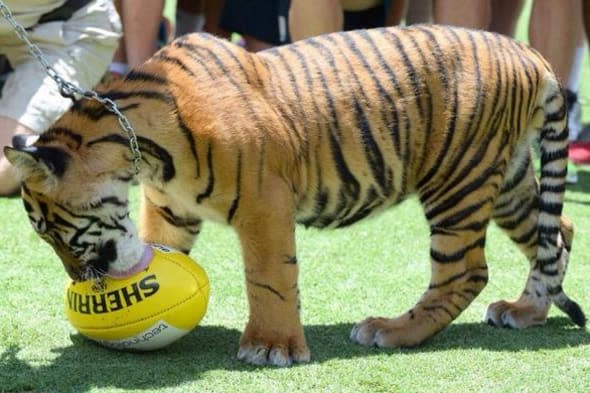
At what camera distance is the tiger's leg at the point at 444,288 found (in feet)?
12.3

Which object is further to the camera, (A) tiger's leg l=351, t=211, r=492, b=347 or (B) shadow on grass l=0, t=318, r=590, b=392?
(A) tiger's leg l=351, t=211, r=492, b=347

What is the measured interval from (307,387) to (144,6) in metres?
3.85

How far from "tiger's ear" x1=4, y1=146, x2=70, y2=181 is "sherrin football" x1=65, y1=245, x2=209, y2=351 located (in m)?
0.42

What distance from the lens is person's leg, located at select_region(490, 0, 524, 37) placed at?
745cm

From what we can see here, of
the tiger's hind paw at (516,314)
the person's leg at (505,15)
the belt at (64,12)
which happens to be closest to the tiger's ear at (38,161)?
the tiger's hind paw at (516,314)

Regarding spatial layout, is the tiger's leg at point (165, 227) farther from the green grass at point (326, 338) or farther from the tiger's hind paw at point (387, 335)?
the tiger's hind paw at point (387, 335)

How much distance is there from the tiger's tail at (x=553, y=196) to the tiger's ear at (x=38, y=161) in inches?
65.4

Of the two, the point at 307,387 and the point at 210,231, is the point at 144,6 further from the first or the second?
the point at 307,387

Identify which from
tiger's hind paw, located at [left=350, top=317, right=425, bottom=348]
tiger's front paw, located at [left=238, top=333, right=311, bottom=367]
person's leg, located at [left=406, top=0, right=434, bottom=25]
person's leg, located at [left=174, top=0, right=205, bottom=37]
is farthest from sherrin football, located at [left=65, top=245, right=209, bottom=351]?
person's leg, located at [left=174, top=0, right=205, bottom=37]

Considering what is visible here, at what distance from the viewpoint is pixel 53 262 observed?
4.55m

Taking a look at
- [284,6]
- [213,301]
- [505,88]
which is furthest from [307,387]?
[284,6]

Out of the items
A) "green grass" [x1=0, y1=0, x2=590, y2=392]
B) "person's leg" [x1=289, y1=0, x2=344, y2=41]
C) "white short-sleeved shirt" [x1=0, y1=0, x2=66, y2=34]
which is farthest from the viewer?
"person's leg" [x1=289, y1=0, x2=344, y2=41]

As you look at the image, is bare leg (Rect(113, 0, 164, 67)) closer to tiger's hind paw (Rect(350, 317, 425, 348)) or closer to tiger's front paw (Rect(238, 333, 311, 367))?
tiger's hind paw (Rect(350, 317, 425, 348))

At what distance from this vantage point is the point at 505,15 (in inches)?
294
